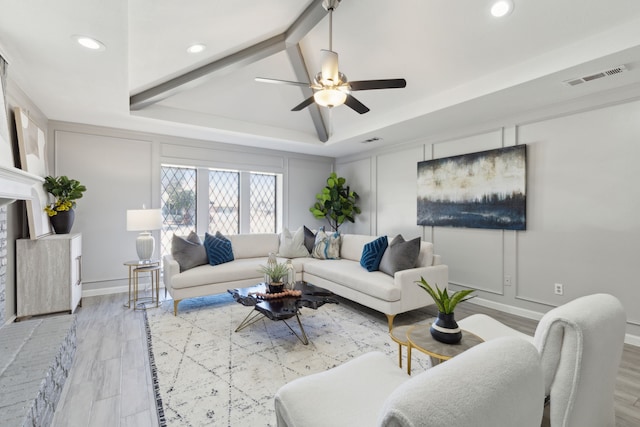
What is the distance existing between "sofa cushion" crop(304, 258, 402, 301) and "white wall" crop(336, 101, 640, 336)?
4.95 ft

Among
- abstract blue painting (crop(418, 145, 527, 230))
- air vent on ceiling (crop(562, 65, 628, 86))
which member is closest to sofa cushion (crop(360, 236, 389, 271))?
abstract blue painting (crop(418, 145, 527, 230))

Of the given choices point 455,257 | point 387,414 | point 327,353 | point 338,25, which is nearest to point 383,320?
point 327,353

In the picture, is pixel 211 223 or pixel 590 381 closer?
pixel 590 381

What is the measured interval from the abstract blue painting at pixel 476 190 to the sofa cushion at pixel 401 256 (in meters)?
1.11

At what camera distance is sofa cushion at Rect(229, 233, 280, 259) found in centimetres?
448

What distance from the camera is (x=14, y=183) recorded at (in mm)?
2113

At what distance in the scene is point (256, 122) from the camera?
15.2 feet

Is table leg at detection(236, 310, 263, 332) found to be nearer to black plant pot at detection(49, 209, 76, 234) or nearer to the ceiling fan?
the ceiling fan

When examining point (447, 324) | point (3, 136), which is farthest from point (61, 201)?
point (447, 324)

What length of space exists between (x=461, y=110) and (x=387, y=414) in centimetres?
357

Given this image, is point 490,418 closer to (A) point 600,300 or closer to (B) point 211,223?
(A) point 600,300

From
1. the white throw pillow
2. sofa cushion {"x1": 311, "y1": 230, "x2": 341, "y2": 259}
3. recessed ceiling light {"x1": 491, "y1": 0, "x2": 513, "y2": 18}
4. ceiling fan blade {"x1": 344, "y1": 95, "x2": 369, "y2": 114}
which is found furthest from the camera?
the white throw pillow

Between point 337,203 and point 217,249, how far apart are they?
2510mm

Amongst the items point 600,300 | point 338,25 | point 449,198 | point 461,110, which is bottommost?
point 600,300
